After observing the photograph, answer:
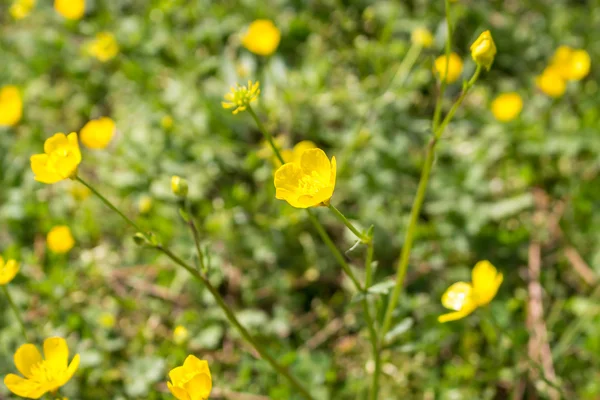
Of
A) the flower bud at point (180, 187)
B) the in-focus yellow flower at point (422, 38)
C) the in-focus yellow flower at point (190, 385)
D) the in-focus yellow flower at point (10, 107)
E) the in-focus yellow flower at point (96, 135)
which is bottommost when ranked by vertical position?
the in-focus yellow flower at point (10, 107)

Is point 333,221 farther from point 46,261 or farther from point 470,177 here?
point 46,261

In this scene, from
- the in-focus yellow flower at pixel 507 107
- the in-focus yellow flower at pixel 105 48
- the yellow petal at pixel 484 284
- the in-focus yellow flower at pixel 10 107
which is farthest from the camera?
the in-focus yellow flower at pixel 105 48

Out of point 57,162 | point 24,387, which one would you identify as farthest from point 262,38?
point 24,387

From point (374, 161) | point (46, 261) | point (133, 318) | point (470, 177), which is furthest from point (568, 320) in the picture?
point (46, 261)

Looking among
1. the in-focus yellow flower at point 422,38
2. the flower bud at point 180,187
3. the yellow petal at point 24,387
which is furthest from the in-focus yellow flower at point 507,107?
the yellow petal at point 24,387

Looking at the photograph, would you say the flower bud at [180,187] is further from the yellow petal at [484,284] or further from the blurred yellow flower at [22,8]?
the blurred yellow flower at [22,8]

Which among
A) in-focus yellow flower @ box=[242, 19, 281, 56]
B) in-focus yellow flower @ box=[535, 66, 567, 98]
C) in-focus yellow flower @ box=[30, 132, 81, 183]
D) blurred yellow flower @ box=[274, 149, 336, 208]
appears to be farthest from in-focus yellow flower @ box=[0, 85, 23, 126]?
in-focus yellow flower @ box=[535, 66, 567, 98]

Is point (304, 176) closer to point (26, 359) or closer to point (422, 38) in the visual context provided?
point (26, 359)
